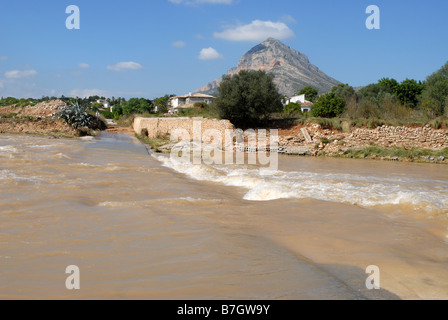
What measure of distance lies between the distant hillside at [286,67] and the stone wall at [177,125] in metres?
66.4

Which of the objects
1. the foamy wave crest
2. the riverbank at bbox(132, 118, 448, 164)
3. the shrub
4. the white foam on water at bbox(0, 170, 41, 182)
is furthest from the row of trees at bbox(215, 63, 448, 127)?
the white foam on water at bbox(0, 170, 41, 182)

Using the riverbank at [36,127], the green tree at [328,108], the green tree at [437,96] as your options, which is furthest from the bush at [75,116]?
the green tree at [437,96]

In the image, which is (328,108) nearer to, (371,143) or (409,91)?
(409,91)

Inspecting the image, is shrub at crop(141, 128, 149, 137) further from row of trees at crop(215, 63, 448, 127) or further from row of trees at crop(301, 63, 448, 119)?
row of trees at crop(301, 63, 448, 119)

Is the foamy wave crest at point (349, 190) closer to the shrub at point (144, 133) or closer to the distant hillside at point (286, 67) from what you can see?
the shrub at point (144, 133)

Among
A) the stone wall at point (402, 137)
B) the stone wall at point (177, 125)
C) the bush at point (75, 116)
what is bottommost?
the stone wall at point (402, 137)

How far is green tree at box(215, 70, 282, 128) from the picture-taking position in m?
25.0

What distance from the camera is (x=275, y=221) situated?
563 cm

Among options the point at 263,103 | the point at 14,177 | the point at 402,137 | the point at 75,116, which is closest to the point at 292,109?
the point at 263,103

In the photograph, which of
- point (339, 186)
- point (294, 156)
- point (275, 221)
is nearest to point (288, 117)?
point (294, 156)

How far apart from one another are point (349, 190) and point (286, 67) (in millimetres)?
137915

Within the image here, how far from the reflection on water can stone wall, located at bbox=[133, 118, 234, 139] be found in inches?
647

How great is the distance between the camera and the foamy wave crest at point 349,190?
7.40 metres
